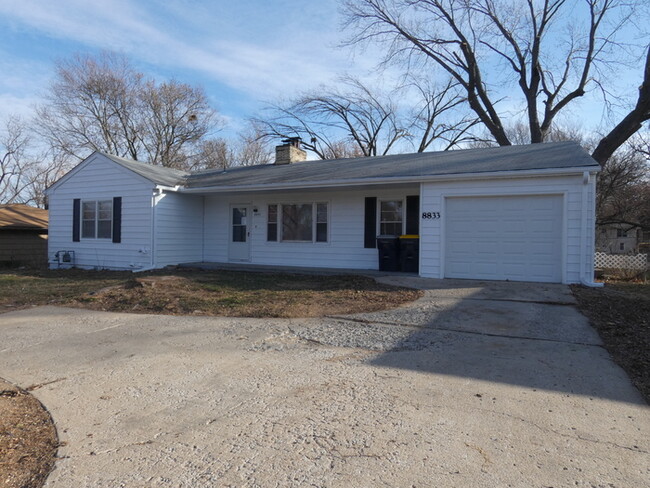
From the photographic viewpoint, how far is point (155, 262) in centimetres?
1306

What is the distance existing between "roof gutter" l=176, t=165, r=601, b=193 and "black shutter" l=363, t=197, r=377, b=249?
112 centimetres

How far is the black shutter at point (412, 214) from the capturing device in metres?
11.9

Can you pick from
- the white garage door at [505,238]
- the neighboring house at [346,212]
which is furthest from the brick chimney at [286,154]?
the white garage door at [505,238]

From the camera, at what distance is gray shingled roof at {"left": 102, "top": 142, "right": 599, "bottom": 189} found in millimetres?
10141

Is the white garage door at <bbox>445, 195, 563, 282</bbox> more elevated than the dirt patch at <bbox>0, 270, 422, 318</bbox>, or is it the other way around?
the white garage door at <bbox>445, 195, 563, 282</bbox>

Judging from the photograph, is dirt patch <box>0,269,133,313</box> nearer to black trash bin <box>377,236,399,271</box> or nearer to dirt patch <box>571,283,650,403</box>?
black trash bin <box>377,236,399,271</box>

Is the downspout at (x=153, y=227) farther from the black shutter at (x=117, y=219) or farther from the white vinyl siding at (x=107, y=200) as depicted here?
the black shutter at (x=117, y=219)

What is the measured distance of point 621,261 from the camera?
1407cm

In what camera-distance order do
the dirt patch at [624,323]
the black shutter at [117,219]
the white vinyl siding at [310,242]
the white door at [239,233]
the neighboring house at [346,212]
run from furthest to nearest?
the white door at [239,233], the black shutter at [117,219], the white vinyl siding at [310,242], the neighboring house at [346,212], the dirt patch at [624,323]

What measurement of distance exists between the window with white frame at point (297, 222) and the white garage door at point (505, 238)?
13.5 feet

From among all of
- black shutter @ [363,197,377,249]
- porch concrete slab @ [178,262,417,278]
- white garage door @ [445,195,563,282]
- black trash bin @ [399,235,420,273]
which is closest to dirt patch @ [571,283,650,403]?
white garage door @ [445,195,563,282]

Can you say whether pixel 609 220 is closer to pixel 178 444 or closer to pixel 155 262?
pixel 155 262

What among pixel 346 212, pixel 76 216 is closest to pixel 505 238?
pixel 346 212

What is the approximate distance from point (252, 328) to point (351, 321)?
1.44 m
